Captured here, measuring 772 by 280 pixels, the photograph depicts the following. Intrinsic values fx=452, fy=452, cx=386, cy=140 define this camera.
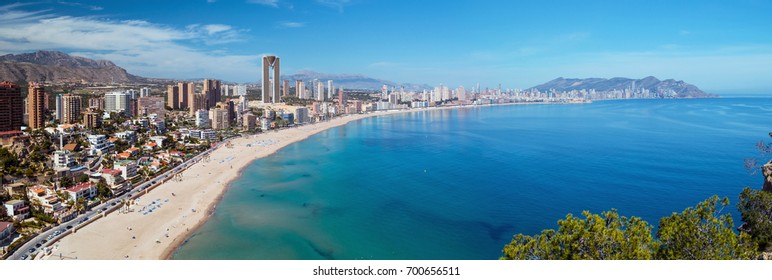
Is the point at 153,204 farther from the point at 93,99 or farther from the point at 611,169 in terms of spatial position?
the point at 93,99

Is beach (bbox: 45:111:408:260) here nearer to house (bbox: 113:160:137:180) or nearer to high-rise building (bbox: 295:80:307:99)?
house (bbox: 113:160:137:180)

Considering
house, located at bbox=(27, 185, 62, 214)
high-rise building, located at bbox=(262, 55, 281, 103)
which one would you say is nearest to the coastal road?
house, located at bbox=(27, 185, 62, 214)

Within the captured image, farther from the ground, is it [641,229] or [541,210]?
[641,229]

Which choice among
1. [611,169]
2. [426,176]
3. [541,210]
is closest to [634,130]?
[611,169]

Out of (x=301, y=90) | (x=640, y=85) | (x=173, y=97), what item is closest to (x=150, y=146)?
(x=173, y=97)

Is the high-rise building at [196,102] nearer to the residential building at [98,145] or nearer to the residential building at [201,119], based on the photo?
the residential building at [201,119]
